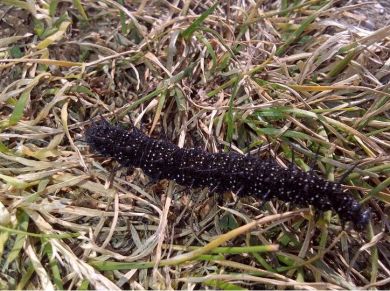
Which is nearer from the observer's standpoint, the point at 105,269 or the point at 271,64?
the point at 105,269

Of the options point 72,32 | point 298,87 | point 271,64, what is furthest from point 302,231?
point 72,32

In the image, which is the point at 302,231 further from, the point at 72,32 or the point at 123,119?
the point at 72,32

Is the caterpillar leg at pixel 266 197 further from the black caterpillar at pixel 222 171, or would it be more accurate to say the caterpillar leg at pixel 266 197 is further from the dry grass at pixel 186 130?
the dry grass at pixel 186 130

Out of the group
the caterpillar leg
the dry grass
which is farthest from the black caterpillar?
the dry grass

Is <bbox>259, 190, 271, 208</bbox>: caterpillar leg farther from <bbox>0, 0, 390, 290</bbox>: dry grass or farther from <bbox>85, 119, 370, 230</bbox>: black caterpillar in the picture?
<bbox>0, 0, 390, 290</bbox>: dry grass

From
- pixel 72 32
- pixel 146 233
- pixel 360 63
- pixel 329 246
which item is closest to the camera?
pixel 329 246

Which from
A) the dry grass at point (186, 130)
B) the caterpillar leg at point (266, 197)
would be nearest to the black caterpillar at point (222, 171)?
the caterpillar leg at point (266, 197)

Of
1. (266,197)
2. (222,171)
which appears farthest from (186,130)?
(266,197)
